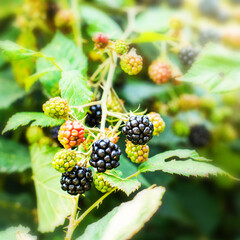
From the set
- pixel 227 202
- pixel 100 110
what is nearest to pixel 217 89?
pixel 100 110

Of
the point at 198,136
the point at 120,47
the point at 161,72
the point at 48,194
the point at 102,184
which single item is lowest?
the point at 198,136

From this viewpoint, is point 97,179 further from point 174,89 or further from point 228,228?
point 228,228

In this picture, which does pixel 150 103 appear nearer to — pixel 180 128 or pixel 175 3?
pixel 180 128

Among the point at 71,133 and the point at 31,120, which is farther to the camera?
the point at 31,120

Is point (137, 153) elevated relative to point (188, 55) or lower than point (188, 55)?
lower

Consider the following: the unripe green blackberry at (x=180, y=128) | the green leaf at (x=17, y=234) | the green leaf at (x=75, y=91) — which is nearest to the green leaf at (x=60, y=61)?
the green leaf at (x=75, y=91)

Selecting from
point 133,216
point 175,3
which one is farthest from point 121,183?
point 175,3
